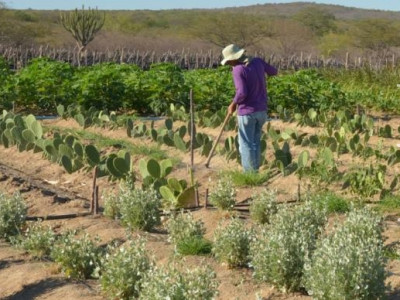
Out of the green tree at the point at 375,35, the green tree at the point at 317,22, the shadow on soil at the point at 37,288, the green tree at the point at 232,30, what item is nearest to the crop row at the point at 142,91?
the shadow on soil at the point at 37,288

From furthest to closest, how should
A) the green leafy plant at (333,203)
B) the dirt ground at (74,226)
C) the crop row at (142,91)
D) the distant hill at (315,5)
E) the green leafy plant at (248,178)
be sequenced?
the distant hill at (315,5) → the crop row at (142,91) → the green leafy plant at (248,178) → the green leafy plant at (333,203) → the dirt ground at (74,226)

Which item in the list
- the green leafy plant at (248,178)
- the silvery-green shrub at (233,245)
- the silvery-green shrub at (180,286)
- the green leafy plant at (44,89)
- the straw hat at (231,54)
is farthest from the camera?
the green leafy plant at (44,89)

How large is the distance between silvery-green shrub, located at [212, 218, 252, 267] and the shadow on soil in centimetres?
97

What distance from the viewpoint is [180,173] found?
10383 mm

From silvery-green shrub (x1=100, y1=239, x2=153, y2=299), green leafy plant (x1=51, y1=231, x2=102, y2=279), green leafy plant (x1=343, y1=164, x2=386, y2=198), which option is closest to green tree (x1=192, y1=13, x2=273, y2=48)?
green leafy plant (x1=343, y1=164, x2=386, y2=198)

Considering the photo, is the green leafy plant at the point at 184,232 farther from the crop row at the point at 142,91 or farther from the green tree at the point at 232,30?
the green tree at the point at 232,30

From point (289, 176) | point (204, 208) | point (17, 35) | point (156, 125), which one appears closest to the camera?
point (204, 208)

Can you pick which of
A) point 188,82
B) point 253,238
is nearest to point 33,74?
point 188,82

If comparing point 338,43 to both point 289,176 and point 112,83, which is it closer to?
point 112,83

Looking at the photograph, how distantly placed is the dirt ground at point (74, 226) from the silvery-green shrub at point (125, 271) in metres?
0.23

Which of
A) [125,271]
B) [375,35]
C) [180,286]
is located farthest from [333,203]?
[375,35]

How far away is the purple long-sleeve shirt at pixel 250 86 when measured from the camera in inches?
377

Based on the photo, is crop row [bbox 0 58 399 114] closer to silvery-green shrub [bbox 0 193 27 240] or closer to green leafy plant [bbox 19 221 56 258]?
silvery-green shrub [bbox 0 193 27 240]

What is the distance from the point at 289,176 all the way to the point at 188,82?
7.98 metres
